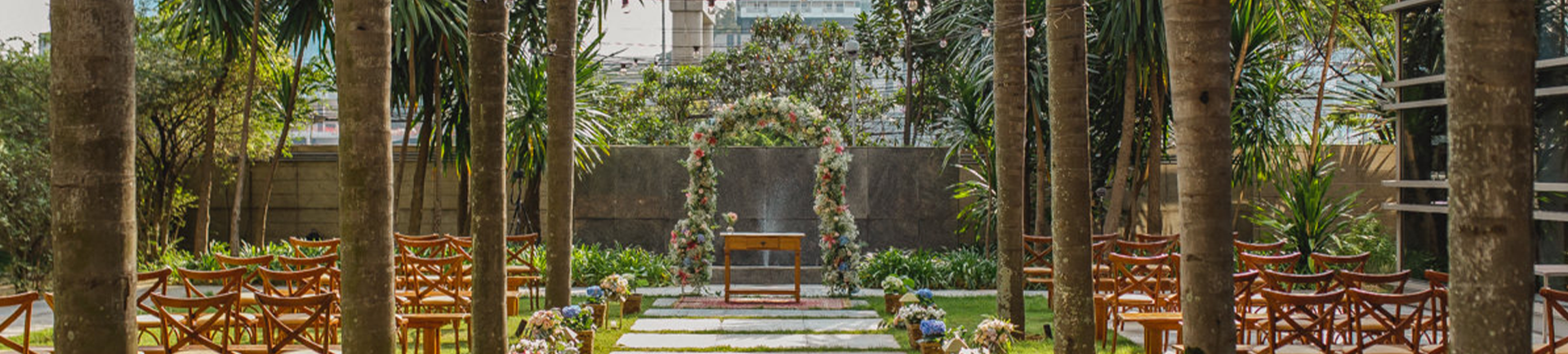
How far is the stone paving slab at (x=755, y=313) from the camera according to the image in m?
9.91

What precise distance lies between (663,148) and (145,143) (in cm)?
546

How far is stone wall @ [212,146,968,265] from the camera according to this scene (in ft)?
48.5

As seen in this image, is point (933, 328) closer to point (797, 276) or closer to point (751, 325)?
point (751, 325)

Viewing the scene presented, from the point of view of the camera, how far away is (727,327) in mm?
9062

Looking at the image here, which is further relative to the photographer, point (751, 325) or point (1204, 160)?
point (751, 325)

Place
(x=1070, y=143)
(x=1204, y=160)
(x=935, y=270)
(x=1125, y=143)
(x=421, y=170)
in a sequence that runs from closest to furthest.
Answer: (x=1204, y=160) < (x=1070, y=143) < (x=1125, y=143) < (x=935, y=270) < (x=421, y=170)

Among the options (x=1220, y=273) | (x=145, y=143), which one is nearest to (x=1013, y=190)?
(x=1220, y=273)

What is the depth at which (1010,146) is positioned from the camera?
761cm

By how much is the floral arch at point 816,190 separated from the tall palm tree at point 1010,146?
3727 mm

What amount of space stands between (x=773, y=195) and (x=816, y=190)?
2.83 m

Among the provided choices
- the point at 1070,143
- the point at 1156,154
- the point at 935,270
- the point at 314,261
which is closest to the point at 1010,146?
the point at 1070,143

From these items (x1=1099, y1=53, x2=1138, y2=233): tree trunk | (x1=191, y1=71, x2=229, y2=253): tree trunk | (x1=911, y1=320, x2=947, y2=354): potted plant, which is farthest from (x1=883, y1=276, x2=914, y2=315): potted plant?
(x1=191, y1=71, x2=229, y2=253): tree trunk

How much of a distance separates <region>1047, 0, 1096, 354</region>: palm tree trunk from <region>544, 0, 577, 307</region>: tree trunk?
8.54 ft

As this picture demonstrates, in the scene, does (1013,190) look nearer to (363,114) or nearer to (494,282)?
(494,282)
